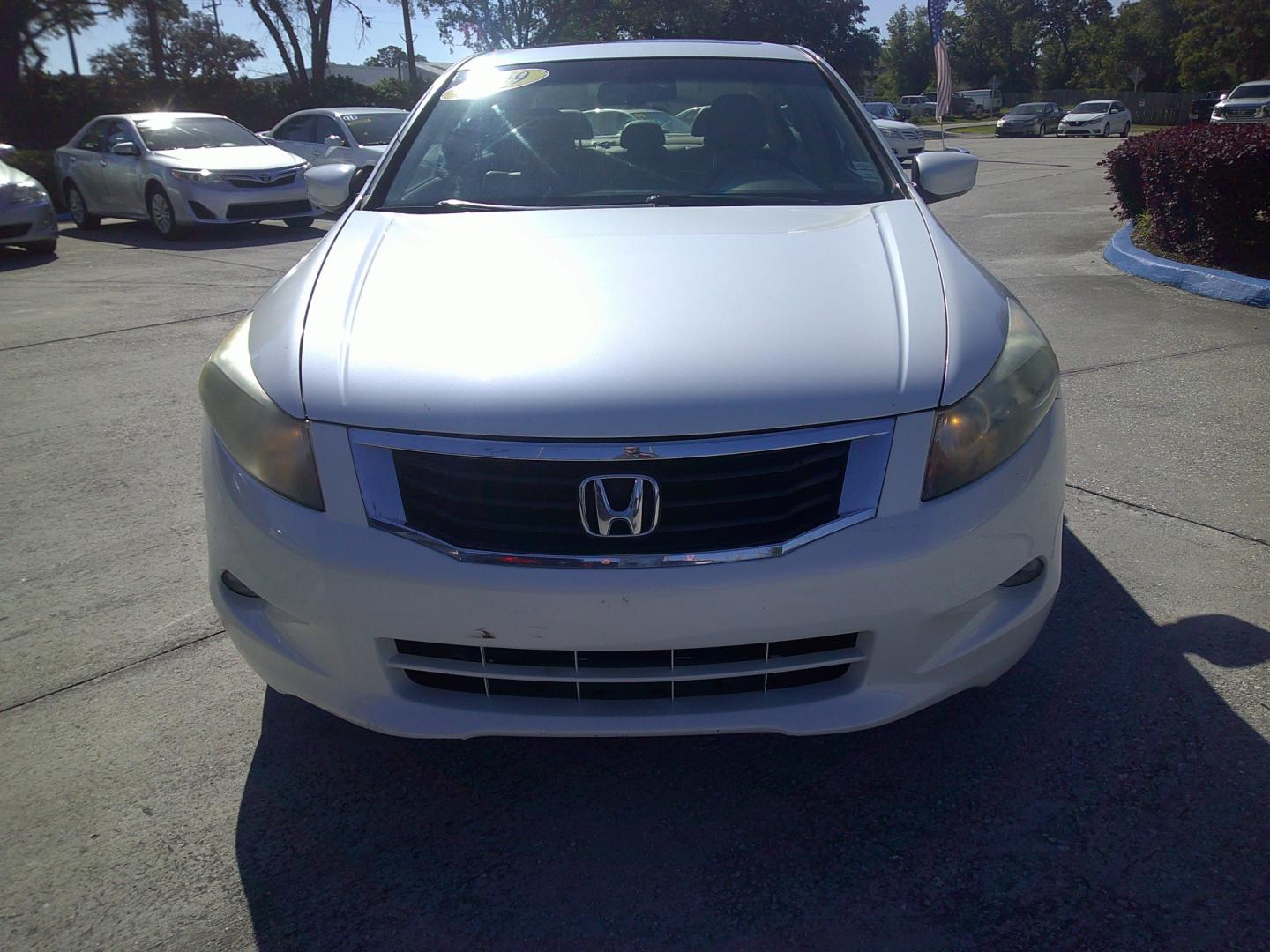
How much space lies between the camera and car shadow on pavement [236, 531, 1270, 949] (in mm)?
1924

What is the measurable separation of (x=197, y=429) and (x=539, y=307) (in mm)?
3215

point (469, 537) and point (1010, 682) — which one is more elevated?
point (469, 537)

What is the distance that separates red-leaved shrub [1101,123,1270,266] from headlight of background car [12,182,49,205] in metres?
10.4

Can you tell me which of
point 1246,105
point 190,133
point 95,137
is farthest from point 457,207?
point 1246,105

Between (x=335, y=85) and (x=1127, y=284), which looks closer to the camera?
(x=1127, y=284)

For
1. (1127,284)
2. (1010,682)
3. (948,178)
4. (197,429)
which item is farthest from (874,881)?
(1127,284)

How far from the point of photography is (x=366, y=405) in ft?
6.65

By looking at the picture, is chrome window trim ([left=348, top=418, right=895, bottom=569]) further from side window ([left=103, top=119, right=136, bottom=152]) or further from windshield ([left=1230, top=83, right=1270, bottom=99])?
windshield ([left=1230, top=83, right=1270, bottom=99])

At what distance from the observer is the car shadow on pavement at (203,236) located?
469 inches

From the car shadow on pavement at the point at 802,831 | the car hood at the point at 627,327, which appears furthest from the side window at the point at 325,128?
the car shadow on pavement at the point at 802,831

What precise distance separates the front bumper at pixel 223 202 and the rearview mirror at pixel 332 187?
904 cm

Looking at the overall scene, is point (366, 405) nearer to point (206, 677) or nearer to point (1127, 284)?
point (206, 677)

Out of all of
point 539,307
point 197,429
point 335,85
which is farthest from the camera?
point 335,85

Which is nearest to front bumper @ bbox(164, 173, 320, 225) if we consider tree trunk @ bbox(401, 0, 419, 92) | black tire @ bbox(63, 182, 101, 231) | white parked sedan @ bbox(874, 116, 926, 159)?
black tire @ bbox(63, 182, 101, 231)
